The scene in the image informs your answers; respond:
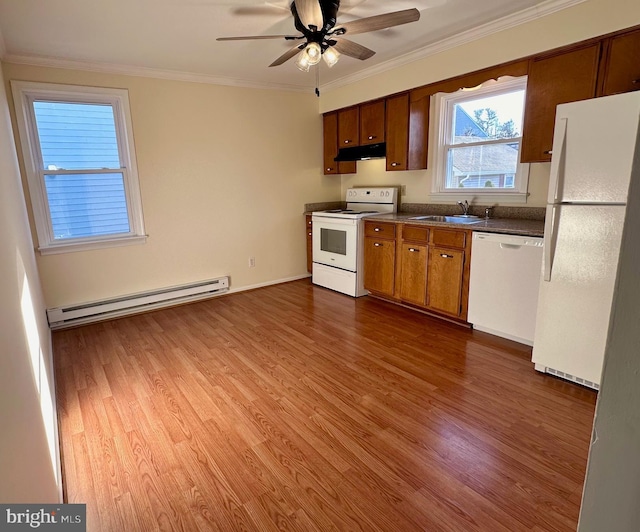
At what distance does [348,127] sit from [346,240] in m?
1.47

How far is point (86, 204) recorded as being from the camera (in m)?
3.59

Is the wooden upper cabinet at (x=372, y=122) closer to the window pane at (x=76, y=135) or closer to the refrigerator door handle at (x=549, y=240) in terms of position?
the refrigerator door handle at (x=549, y=240)

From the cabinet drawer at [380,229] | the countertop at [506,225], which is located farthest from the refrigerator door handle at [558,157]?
the cabinet drawer at [380,229]

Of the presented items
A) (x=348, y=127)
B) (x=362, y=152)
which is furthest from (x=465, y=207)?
(x=348, y=127)

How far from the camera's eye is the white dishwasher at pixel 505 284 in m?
2.75

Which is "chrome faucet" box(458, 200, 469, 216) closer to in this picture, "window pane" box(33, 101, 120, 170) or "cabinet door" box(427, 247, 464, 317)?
"cabinet door" box(427, 247, 464, 317)

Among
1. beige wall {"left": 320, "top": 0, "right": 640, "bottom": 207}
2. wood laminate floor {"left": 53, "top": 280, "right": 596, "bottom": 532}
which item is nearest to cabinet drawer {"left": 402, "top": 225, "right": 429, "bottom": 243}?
beige wall {"left": 320, "top": 0, "right": 640, "bottom": 207}

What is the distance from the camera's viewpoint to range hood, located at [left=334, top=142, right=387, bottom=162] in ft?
13.9

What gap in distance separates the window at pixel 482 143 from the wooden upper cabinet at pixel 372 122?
1.97 ft

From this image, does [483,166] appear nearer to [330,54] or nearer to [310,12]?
[330,54]

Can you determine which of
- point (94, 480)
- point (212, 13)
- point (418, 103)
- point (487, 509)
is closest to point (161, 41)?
point (212, 13)

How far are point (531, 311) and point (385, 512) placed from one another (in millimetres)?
Result: 1959

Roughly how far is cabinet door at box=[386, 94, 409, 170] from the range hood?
122mm

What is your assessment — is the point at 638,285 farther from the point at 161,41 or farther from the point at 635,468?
the point at 161,41
